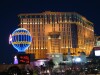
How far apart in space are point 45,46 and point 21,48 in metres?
50.0

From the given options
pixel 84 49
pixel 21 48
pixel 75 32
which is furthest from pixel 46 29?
pixel 21 48

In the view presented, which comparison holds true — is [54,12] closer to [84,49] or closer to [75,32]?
[75,32]

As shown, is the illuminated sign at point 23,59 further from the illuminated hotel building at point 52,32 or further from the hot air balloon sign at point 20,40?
the illuminated hotel building at point 52,32

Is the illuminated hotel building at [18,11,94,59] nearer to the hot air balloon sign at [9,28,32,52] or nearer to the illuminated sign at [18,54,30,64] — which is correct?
the hot air balloon sign at [9,28,32,52]

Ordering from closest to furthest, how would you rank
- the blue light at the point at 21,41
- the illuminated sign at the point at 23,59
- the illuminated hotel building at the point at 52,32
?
the illuminated sign at the point at 23,59, the blue light at the point at 21,41, the illuminated hotel building at the point at 52,32

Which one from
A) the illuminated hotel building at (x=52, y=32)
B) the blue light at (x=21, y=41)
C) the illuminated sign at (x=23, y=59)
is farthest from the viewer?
the illuminated hotel building at (x=52, y=32)

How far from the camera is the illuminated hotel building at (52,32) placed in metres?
136

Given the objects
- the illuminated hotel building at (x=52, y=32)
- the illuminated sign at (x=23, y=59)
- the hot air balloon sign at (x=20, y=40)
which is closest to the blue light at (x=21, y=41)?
the hot air balloon sign at (x=20, y=40)

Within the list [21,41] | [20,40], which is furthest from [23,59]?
[21,41]

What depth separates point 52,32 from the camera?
135625mm

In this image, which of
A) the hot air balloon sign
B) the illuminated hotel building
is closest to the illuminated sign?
the hot air balloon sign

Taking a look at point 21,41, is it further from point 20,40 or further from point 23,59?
point 23,59

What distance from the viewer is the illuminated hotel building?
136250mm

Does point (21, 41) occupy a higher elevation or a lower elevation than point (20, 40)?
lower
